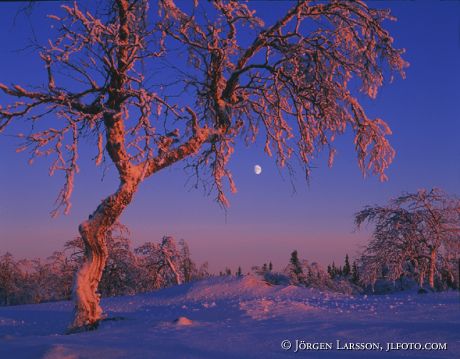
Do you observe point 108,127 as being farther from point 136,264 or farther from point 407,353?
point 136,264

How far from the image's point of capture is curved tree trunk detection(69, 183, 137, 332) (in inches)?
326

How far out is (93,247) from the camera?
8.45 m

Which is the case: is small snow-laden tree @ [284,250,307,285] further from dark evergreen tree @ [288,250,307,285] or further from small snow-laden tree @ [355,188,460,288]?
small snow-laden tree @ [355,188,460,288]

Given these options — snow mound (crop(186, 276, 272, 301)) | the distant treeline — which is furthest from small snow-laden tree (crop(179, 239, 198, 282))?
snow mound (crop(186, 276, 272, 301))

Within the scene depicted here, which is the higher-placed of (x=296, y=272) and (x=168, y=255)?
(x=168, y=255)

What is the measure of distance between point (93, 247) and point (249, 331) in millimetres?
3398

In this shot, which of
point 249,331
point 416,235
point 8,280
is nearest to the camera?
point 249,331

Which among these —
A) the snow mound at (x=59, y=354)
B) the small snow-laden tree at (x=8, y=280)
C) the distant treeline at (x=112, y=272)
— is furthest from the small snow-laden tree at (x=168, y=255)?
the snow mound at (x=59, y=354)

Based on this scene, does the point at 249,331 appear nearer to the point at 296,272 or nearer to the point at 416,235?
the point at 416,235

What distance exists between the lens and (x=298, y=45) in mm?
9516

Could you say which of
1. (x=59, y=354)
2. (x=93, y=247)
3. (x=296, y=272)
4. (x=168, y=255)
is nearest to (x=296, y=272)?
(x=296, y=272)

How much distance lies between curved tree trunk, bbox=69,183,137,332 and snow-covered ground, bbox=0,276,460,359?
0.37 metres

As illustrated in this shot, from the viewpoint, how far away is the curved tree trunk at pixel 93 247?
8.29 metres

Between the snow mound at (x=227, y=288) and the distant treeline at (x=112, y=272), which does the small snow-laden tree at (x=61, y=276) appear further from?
the snow mound at (x=227, y=288)
